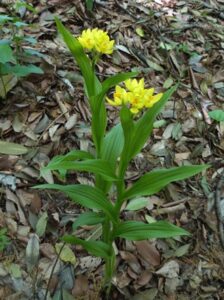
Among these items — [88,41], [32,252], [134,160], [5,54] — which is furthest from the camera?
[134,160]

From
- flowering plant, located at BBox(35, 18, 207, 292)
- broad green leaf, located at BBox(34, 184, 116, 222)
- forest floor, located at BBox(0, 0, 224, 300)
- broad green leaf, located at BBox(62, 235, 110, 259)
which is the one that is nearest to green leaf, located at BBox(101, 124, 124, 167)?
flowering plant, located at BBox(35, 18, 207, 292)

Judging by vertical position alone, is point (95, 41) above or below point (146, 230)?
above

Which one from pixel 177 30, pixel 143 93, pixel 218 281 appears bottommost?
pixel 218 281

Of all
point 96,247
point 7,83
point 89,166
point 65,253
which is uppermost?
point 89,166

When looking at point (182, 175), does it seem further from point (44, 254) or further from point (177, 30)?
point (177, 30)

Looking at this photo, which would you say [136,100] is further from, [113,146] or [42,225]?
[42,225]

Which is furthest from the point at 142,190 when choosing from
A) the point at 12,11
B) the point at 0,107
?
the point at 12,11

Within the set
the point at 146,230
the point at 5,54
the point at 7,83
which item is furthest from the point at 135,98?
the point at 7,83
